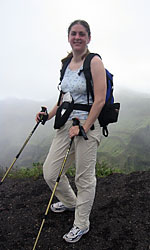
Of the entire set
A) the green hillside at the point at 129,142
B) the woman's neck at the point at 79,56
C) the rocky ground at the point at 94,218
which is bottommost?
the green hillside at the point at 129,142

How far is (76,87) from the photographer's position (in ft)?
12.4

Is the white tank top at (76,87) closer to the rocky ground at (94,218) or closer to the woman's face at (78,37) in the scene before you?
the woman's face at (78,37)

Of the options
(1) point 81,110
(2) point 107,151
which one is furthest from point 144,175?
(2) point 107,151

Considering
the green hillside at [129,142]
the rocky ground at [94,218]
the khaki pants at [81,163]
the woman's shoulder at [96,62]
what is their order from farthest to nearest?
the green hillside at [129,142]
the rocky ground at [94,218]
the khaki pants at [81,163]
the woman's shoulder at [96,62]

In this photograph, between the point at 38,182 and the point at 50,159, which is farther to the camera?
the point at 38,182

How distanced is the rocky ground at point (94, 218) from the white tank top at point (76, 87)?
7.24 feet

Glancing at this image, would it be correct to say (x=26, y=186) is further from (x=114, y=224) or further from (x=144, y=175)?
(x=144, y=175)

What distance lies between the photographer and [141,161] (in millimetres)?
21297

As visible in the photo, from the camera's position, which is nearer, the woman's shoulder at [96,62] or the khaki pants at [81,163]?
the woman's shoulder at [96,62]

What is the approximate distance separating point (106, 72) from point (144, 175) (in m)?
3.76

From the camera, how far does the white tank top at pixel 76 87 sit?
148 inches

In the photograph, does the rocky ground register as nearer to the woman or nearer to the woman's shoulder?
the woman

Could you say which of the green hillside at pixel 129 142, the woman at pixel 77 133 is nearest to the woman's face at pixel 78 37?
the woman at pixel 77 133

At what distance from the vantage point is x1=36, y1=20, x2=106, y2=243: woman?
144 inches
